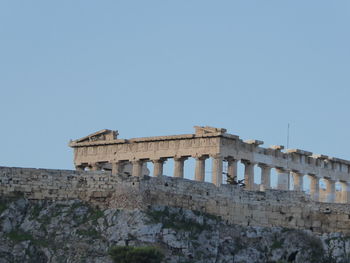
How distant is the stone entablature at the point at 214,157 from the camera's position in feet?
273

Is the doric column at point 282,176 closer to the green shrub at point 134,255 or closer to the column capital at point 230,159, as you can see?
the column capital at point 230,159

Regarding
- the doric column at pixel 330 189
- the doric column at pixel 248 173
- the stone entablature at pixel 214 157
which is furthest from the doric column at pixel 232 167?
the doric column at pixel 330 189

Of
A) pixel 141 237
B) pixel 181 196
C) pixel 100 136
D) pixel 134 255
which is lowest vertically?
pixel 134 255

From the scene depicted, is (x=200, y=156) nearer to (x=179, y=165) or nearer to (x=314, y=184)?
(x=179, y=165)

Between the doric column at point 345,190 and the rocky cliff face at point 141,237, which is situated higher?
the doric column at point 345,190

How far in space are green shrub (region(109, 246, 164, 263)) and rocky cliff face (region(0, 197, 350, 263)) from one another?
997mm

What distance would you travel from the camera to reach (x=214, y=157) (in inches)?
3246

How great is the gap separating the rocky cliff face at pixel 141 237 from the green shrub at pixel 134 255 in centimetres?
100

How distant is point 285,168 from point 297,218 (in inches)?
740

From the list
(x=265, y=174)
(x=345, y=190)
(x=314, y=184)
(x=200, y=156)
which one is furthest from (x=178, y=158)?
(x=345, y=190)

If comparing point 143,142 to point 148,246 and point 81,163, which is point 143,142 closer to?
point 81,163

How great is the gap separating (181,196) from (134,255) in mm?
6272

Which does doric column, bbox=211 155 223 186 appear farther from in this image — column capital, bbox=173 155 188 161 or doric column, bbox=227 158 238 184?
column capital, bbox=173 155 188 161

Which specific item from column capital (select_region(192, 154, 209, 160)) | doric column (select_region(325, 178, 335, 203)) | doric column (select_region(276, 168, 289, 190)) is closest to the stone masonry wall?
column capital (select_region(192, 154, 209, 160))
